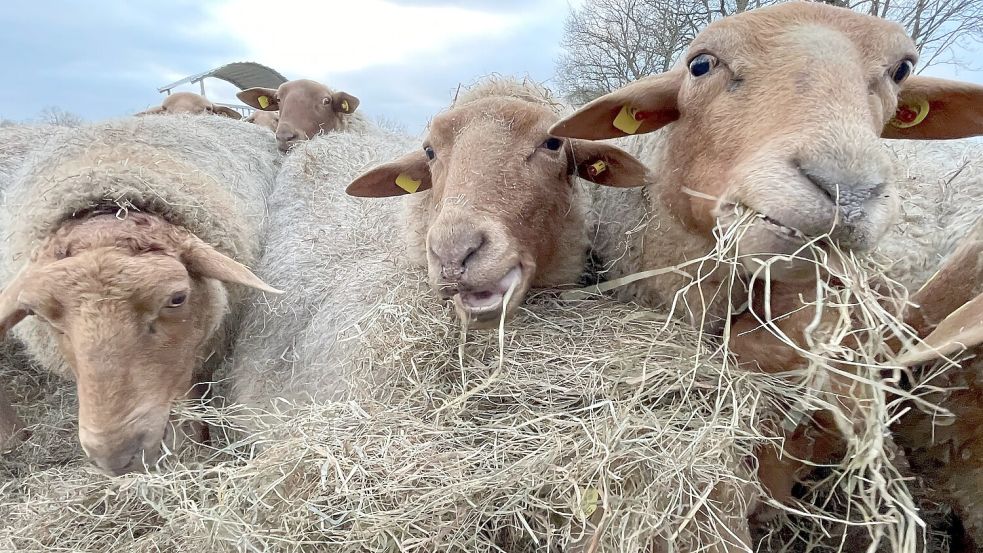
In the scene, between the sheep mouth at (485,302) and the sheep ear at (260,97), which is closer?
the sheep mouth at (485,302)

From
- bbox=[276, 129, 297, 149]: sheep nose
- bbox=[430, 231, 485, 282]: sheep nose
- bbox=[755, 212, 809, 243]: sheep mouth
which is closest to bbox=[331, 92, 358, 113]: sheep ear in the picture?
bbox=[276, 129, 297, 149]: sheep nose

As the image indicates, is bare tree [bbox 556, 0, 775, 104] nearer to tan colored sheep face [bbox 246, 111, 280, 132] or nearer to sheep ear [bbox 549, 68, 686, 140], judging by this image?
tan colored sheep face [bbox 246, 111, 280, 132]

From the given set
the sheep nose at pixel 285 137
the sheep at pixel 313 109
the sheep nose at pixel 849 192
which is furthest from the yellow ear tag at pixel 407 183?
the sheep at pixel 313 109

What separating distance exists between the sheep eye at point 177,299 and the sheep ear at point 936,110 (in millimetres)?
3263

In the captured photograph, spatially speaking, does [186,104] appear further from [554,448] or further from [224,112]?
[554,448]

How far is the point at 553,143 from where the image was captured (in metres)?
2.77

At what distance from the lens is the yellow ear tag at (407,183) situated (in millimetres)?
3229

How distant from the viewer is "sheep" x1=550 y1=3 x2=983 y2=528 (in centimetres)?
171

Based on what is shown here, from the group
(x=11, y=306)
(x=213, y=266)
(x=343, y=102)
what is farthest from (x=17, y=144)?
(x=343, y=102)

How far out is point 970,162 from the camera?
2.87 meters

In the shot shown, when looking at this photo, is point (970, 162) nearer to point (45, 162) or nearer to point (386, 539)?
point (386, 539)

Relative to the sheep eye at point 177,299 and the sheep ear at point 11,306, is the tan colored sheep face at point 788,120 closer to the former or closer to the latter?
the sheep eye at point 177,299

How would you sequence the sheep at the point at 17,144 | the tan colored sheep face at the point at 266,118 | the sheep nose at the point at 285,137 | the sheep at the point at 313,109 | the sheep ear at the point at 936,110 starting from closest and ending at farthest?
the sheep ear at the point at 936,110, the sheep at the point at 17,144, the sheep nose at the point at 285,137, the sheep at the point at 313,109, the tan colored sheep face at the point at 266,118

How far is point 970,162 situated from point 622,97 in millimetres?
1883
